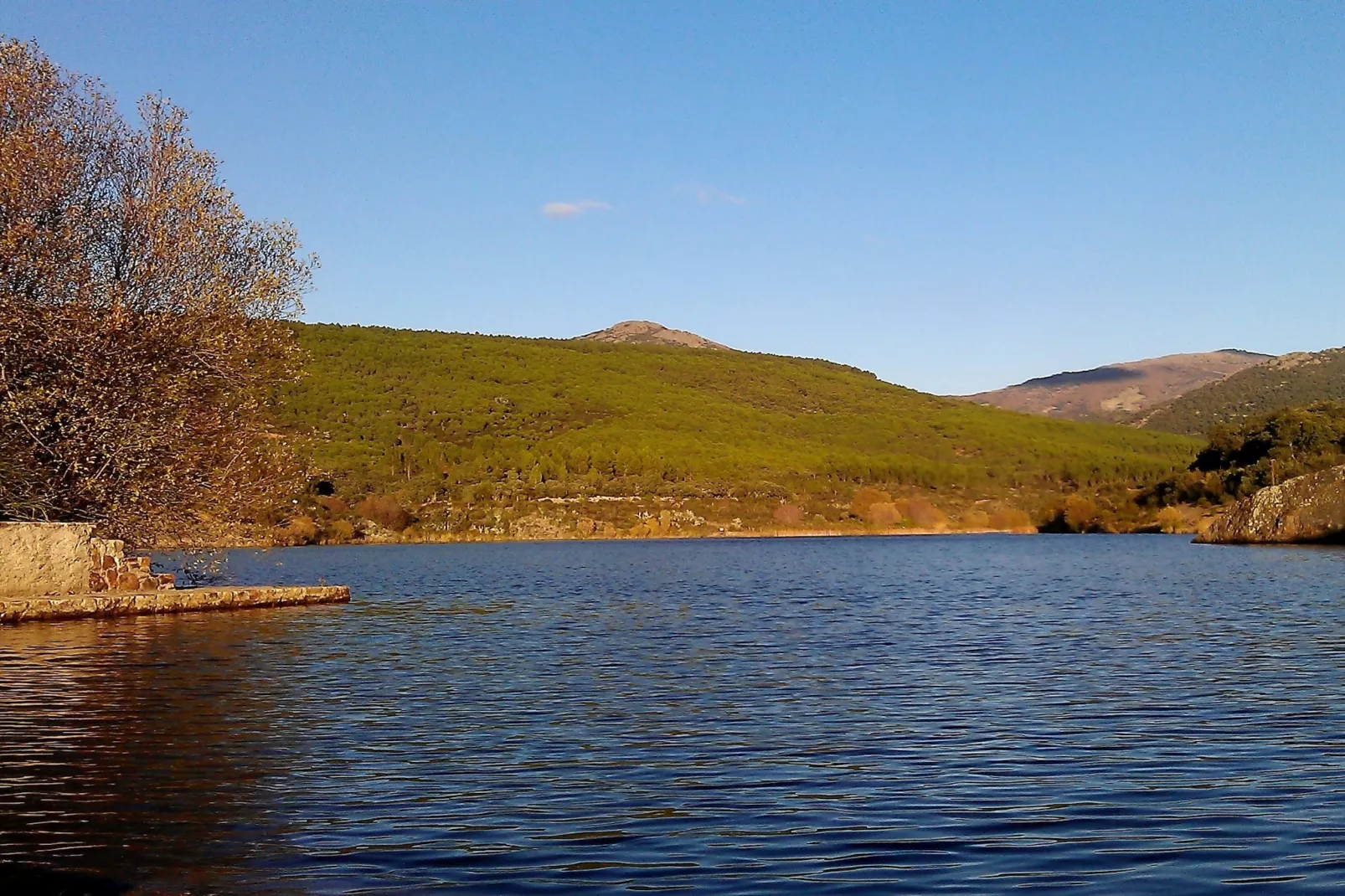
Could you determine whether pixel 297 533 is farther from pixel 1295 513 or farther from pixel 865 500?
pixel 1295 513

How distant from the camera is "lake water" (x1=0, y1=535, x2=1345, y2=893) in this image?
10141mm

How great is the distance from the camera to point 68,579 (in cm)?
3453

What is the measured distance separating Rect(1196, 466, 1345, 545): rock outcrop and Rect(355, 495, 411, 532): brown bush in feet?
240

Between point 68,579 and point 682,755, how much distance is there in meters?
25.5

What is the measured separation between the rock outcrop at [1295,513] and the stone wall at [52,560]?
64.6 metres

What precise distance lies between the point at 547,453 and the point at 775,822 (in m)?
134

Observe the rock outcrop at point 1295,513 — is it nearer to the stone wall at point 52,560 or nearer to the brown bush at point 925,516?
the stone wall at point 52,560

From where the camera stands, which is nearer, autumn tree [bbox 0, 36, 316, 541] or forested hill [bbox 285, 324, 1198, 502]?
autumn tree [bbox 0, 36, 316, 541]

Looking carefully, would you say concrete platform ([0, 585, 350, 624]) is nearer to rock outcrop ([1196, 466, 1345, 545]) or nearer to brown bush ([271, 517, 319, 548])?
rock outcrop ([1196, 466, 1345, 545])

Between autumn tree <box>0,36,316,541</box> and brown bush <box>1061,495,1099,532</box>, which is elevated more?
autumn tree <box>0,36,316,541</box>

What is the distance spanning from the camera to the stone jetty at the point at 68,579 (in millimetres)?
33656

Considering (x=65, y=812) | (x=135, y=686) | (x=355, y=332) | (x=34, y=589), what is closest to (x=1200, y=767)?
(x=65, y=812)

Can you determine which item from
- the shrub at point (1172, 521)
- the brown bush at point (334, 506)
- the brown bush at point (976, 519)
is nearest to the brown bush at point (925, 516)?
A: the brown bush at point (976, 519)

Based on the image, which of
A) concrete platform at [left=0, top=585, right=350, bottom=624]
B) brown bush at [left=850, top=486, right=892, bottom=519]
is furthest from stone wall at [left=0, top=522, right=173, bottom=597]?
brown bush at [left=850, top=486, right=892, bottom=519]
